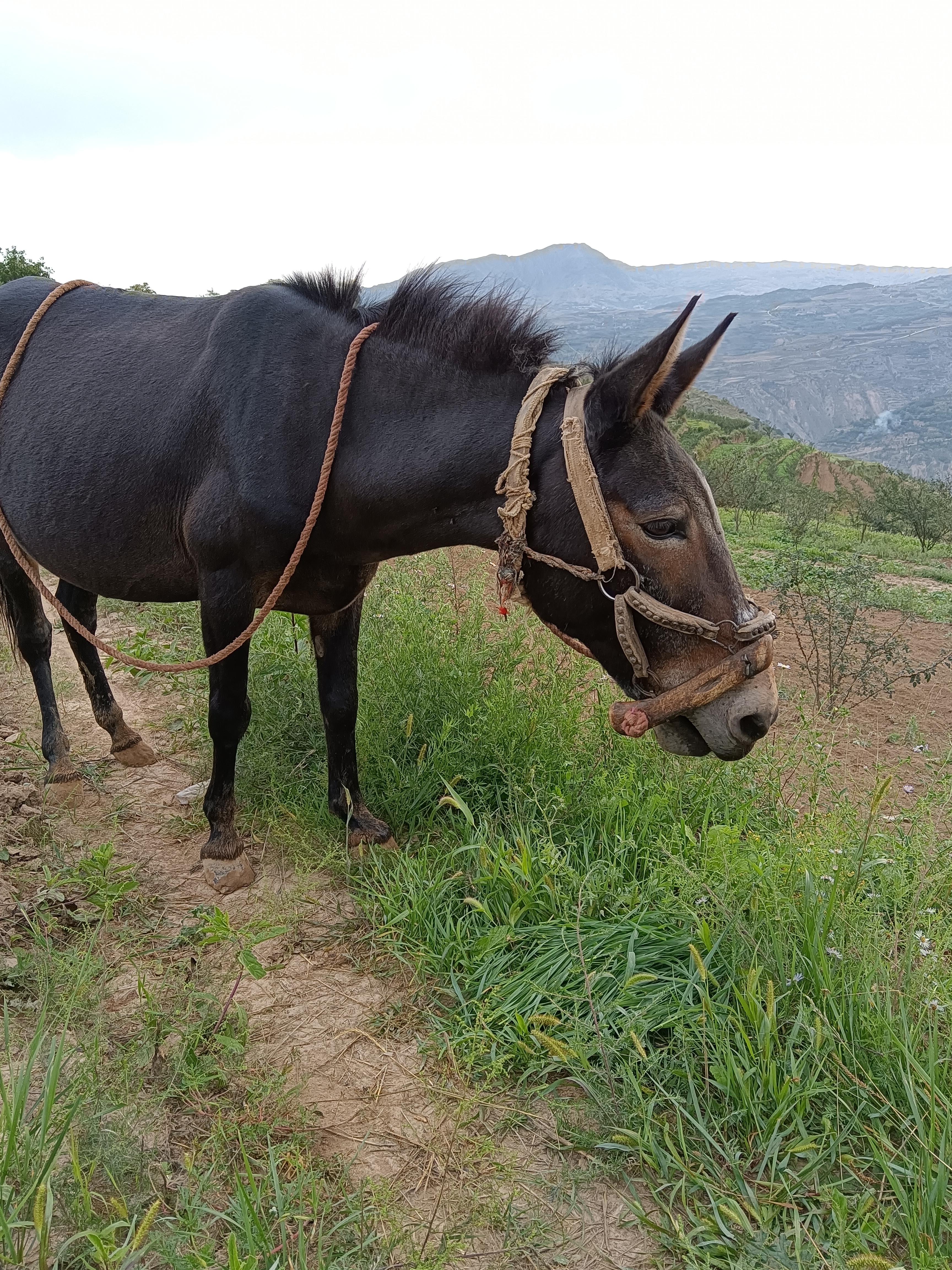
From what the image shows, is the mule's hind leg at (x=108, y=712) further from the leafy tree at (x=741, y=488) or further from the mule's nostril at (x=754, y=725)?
the leafy tree at (x=741, y=488)

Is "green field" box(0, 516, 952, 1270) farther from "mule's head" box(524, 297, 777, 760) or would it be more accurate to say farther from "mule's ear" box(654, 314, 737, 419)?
"mule's ear" box(654, 314, 737, 419)

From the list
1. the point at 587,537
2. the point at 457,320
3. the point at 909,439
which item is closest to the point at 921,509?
the point at 457,320

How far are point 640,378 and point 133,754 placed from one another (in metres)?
3.35

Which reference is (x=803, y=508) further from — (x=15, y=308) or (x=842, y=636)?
(x=15, y=308)

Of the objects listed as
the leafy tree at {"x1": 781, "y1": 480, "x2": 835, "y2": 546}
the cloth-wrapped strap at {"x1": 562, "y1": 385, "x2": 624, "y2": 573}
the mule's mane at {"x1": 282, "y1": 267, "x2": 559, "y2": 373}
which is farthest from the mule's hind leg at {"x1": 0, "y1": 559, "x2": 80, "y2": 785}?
the leafy tree at {"x1": 781, "y1": 480, "x2": 835, "y2": 546}

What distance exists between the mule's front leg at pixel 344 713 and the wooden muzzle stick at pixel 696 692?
136 centimetres

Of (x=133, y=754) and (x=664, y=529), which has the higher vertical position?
(x=664, y=529)

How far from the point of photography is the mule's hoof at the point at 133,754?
4.13 metres

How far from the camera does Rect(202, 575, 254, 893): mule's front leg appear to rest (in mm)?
2900

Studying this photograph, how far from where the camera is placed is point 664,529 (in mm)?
2250

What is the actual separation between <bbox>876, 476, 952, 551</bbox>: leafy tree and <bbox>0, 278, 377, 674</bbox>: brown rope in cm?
1466

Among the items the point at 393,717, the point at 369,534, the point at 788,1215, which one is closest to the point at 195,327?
the point at 369,534

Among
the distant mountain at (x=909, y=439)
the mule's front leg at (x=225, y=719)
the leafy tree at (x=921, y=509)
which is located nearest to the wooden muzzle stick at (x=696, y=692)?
the mule's front leg at (x=225, y=719)

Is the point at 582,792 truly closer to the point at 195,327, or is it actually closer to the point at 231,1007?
the point at 231,1007
